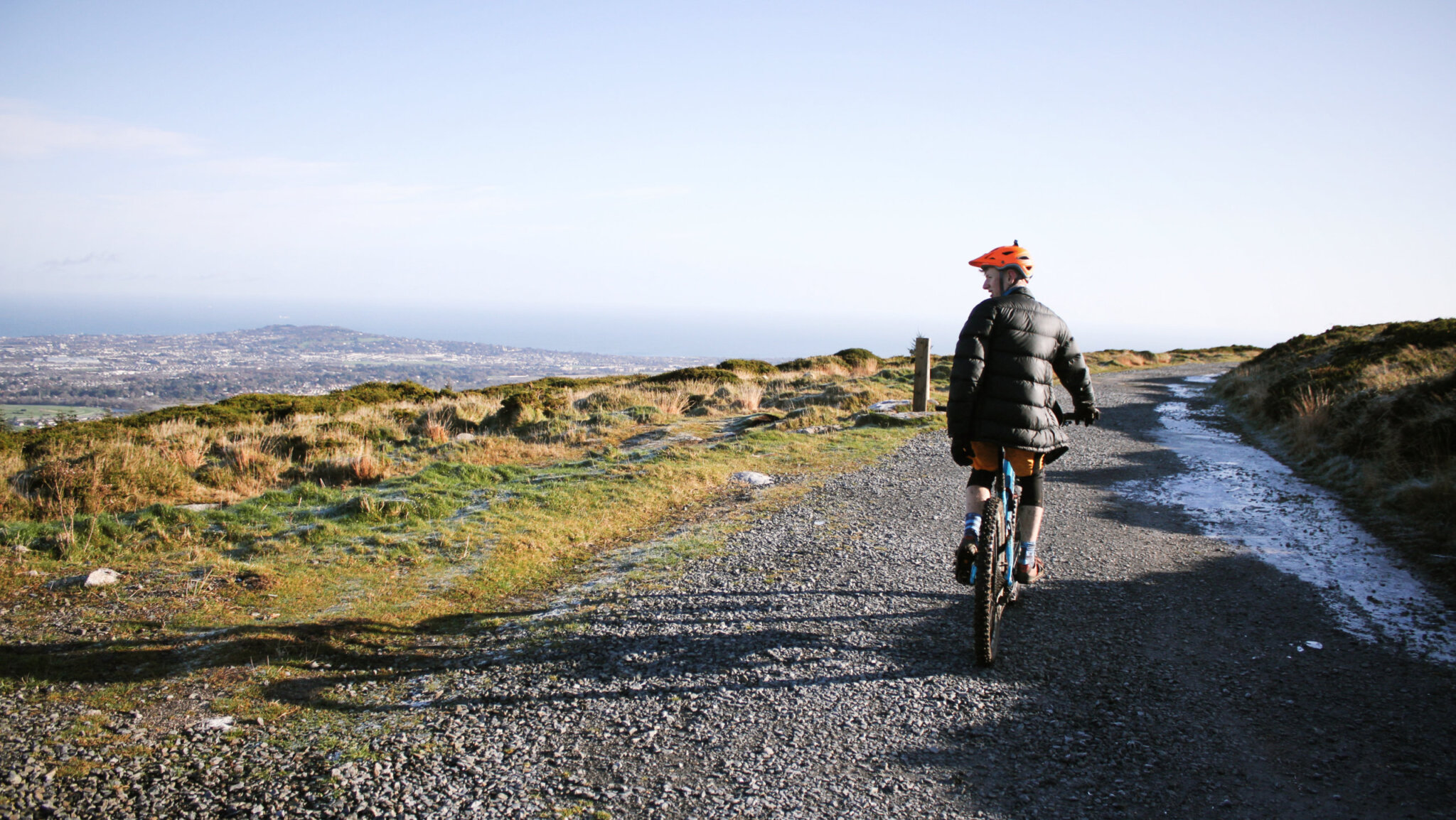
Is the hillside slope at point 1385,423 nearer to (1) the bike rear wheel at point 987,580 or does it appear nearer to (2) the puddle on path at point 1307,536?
(2) the puddle on path at point 1307,536

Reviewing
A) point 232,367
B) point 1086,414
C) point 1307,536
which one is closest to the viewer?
point 1086,414

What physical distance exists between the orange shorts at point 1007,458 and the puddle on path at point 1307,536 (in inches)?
94.1

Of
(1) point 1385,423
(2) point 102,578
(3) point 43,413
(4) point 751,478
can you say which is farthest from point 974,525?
(3) point 43,413

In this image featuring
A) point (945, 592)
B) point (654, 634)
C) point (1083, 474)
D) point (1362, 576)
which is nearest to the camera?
point (654, 634)

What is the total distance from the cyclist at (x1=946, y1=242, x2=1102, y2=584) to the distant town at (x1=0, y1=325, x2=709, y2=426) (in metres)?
20.1

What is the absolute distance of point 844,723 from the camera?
337cm

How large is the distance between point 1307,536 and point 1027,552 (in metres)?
4.32

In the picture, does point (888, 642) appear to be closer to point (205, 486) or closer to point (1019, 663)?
point (1019, 663)

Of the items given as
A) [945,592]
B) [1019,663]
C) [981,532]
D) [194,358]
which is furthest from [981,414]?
[194,358]

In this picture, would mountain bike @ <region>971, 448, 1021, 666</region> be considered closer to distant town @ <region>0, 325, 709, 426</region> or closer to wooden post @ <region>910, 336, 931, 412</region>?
wooden post @ <region>910, 336, 931, 412</region>

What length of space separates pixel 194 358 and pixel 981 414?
228ft

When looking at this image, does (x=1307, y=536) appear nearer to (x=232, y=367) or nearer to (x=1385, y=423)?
(x=1385, y=423)

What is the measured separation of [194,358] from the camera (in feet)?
190

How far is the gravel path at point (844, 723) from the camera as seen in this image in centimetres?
279
